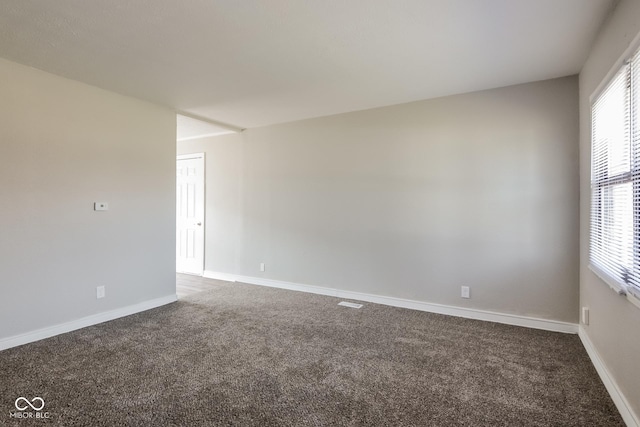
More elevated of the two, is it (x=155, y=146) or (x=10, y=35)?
(x=10, y=35)

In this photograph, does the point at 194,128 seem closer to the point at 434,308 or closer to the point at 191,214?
the point at 191,214

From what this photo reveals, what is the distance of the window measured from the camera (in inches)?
70.7

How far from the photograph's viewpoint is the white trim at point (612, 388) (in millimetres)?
1821

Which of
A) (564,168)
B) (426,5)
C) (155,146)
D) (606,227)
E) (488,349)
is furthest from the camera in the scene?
(155,146)

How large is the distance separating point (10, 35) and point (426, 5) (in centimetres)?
285

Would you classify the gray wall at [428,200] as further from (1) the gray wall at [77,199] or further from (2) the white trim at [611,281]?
(1) the gray wall at [77,199]

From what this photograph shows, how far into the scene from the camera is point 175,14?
2.15 m

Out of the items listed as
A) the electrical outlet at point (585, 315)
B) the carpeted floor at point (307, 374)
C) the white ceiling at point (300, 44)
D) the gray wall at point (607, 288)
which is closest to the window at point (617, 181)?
the gray wall at point (607, 288)

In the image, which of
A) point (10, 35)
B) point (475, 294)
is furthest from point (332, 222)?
point (10, 35)

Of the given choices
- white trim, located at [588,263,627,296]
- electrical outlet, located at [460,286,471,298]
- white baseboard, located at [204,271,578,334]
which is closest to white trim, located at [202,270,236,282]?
white baseboard, located at [204,271,578,334]

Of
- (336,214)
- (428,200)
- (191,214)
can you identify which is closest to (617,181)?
(428,200)

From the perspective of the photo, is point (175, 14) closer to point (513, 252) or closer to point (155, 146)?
point (155, 146)

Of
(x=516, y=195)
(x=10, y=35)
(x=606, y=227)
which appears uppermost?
(x=10, y=35)

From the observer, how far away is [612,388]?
2.12 metres
